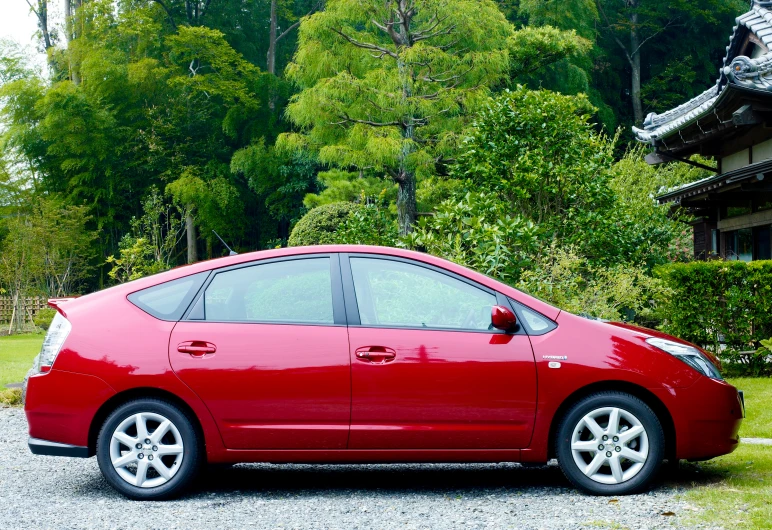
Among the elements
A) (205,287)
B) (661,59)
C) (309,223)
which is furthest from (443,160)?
(661,59)

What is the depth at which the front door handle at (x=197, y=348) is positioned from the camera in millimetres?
5504

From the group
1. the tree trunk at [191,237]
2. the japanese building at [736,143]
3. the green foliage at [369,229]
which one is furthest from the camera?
the tree trunk at [191,237]

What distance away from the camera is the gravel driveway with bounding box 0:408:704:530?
4.94 metres

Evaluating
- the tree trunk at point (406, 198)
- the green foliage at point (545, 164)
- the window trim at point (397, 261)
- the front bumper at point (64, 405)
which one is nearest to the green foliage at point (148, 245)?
the front bumper at point (64, 405)

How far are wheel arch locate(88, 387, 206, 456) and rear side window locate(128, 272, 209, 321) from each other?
1.51ft

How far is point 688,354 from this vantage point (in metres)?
5.57

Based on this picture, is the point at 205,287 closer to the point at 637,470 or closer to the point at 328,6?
the point at 637,470

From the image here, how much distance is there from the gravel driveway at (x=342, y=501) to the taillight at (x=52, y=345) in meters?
0.83

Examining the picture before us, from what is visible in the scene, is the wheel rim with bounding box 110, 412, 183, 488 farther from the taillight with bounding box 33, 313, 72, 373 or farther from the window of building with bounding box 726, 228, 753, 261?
the window of building with bounding box 726, 228, 753, 261

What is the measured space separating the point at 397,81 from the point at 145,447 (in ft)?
47.0

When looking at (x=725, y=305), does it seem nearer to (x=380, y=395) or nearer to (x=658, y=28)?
(x=380, y=395)

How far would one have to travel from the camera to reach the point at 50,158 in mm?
37062

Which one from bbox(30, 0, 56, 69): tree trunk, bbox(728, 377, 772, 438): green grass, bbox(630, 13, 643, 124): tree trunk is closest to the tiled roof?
bbox(728, 377, 772, 438): green grass

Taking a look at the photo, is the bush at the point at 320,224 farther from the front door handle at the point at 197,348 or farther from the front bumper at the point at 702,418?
the front bumper at the point at 702,418
